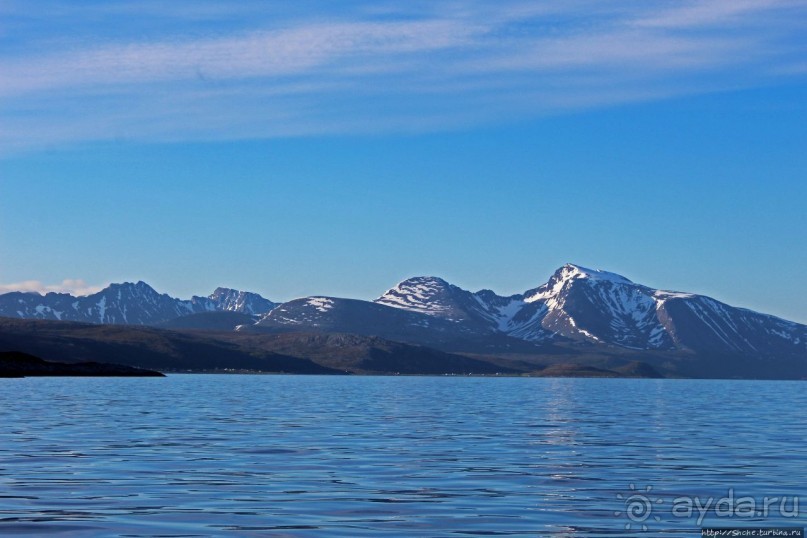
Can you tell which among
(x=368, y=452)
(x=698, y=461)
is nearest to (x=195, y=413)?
(x=368, y=452)

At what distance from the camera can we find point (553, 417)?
272 ft

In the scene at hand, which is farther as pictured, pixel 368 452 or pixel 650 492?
pixel 368 452

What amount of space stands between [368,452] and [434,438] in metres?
9.23

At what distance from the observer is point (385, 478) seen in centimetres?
3738

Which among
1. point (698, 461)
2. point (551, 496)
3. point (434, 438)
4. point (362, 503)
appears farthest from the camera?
point (434, 438)

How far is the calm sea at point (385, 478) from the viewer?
27812 mm

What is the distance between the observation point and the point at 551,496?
33.3 meters

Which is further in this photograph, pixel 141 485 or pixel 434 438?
pixel 434 438

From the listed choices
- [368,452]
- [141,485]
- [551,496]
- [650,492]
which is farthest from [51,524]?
[368,452]

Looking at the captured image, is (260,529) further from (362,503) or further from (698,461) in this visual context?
(698,461)

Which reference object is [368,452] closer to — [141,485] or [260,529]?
[141,485]

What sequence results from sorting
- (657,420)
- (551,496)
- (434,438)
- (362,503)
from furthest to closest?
(657,420) < (434,438) < (551,496) < (362,503)

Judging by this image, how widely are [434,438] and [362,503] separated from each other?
2458cm

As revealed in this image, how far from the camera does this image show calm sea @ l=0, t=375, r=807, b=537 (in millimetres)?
27812
